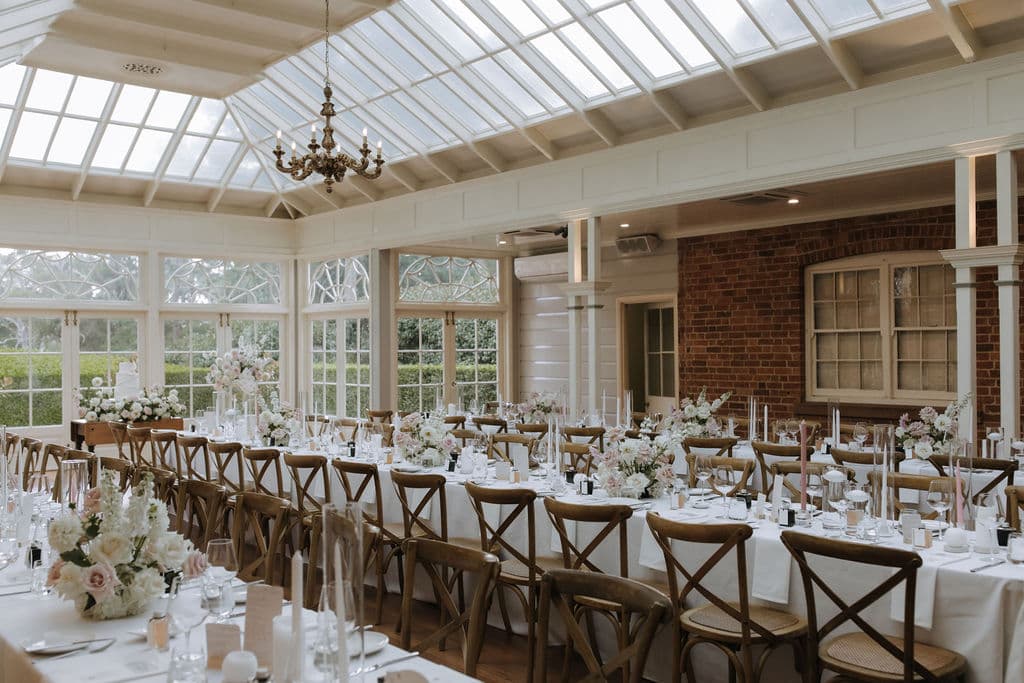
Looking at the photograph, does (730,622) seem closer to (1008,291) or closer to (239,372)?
(1008,291)

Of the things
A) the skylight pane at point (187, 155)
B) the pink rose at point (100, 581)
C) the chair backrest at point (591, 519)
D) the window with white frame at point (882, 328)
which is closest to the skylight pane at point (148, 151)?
the skylight pane at point (187, 155)

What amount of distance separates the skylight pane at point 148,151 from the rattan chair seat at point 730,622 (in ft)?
32.4

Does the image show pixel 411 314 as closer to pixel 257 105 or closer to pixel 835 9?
pixel 257 105

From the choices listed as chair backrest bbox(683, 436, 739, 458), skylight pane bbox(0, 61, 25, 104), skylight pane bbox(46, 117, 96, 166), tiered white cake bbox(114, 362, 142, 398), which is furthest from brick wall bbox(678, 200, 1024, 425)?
skylight pane bbox(0, 61, 25, 104)

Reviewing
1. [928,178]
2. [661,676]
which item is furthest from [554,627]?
[928,178]

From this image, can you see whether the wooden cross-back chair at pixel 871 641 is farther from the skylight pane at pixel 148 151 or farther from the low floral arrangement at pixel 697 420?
the skylight pane at pixel 148 151

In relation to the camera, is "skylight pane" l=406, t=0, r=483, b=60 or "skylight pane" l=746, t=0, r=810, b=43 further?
"skylight pane" l=406, t=0, r=483, b=60

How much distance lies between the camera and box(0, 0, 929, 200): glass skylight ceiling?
7.23m

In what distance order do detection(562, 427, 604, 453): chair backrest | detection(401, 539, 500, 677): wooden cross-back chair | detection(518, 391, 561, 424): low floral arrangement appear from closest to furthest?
detection(401, 539, 500, 677): wooden cross-back chair
detection(562, 427, 604, 453): chair backrest
detection(518, 391, 561, 424): low floral arrangement

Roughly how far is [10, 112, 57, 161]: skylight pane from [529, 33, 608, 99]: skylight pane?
625 cm

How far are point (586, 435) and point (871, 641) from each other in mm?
4670

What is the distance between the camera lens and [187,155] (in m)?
11.9

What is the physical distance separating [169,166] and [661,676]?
10085 mm

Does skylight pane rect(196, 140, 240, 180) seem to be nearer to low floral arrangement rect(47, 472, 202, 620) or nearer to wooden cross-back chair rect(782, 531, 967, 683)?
low floral arrangement rect(47, 472, 202, 620)
